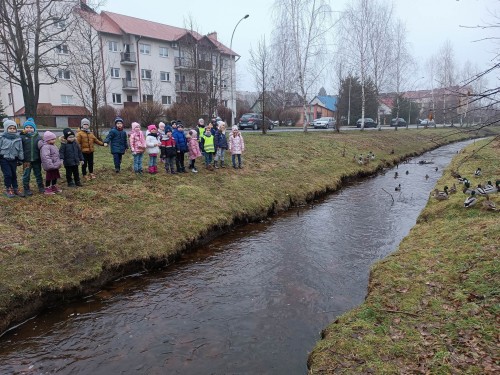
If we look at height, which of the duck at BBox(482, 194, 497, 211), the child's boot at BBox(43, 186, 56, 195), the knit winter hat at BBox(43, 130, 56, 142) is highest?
the knit winter hat at BBox(43, 130, 56, 142)

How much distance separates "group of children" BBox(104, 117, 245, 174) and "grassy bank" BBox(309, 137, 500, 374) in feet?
27.2

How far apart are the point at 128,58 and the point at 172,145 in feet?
122

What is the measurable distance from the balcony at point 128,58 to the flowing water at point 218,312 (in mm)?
40647

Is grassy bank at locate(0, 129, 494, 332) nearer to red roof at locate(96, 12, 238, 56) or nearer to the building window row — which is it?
red roof at locate(96, 12, 238, 56)

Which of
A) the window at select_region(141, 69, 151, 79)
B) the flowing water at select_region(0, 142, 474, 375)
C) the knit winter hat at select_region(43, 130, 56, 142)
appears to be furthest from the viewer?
the window at select_region(141, 69, 151, 79)

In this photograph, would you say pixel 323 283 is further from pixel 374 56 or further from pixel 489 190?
pixel 374 56

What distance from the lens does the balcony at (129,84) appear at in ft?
149

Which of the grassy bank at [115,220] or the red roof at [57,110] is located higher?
the red roof at [57,110]

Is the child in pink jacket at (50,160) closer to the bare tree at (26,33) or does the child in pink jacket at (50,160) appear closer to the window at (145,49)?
the bare tree at (26,33)

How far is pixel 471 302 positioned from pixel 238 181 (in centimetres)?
953

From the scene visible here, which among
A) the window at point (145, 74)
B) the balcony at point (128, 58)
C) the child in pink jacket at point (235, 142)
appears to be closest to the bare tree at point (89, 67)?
the child in pink jacket at point (235, 142)

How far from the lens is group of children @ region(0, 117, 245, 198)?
9023 millimetres

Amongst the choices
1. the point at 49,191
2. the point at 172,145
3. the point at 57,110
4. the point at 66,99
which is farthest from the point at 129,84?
the point at 49,191

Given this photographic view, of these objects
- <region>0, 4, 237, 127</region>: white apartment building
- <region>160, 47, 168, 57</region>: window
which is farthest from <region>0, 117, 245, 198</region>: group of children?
<region>160, 47, 168, 57</region>: window
